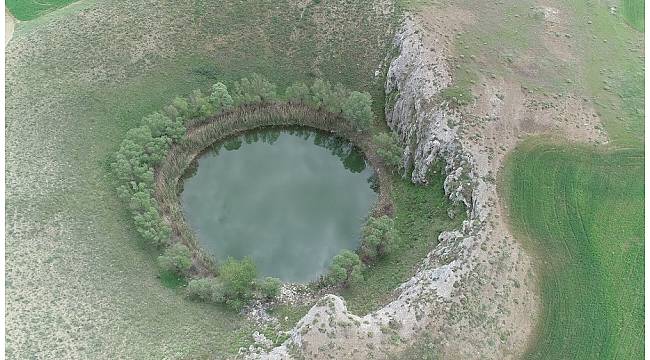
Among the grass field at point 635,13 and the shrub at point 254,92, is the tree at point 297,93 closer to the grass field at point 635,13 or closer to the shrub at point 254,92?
the shrub at point 254,92

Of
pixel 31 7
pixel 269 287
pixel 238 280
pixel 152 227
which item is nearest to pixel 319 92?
pixel 152 227

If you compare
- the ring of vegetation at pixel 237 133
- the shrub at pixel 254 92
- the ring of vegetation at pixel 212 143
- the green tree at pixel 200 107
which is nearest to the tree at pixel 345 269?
the ring of vegetation at pixel 212 143

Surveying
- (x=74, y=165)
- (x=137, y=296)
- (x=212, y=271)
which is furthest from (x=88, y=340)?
(x=74, y=165)

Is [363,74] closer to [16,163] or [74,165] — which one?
[74,165]

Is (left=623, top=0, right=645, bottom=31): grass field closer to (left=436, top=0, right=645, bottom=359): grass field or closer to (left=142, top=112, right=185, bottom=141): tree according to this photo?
(left=436, top=0, right=645, bottom=359): grass field

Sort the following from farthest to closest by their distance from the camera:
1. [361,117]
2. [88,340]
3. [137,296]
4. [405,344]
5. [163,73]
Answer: [163,73], [361,117], [137,296], [88,340], [405,344]

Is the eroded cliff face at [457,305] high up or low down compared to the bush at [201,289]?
up
